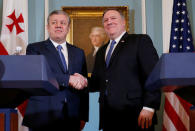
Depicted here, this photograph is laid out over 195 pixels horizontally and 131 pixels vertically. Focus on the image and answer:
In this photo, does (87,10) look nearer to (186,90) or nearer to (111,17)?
(111,17)

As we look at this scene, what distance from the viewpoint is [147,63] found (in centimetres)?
229

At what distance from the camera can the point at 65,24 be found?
8.57ft

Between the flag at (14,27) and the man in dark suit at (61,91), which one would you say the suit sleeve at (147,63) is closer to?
the man in dark suit at (61,91)

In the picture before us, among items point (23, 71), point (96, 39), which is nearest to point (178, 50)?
point (96, 39)

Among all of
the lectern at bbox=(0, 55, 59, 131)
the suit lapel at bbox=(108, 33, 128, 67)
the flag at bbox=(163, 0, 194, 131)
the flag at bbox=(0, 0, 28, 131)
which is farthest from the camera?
the flag at bbox=(0, 0, 28, 131)

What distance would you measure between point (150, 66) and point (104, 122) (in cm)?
62

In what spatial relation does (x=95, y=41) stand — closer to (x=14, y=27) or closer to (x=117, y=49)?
(x=14, y=27)

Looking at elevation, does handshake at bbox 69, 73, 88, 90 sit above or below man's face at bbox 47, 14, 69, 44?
below

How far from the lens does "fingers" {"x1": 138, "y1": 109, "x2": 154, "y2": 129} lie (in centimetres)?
217

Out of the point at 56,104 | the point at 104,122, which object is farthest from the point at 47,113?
the point at 104,122

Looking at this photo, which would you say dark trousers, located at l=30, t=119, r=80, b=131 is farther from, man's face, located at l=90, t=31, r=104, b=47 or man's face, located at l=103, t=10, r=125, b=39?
man's face, located at l=90, t=31, r=104, b=47

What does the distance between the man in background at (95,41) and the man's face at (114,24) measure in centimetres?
208

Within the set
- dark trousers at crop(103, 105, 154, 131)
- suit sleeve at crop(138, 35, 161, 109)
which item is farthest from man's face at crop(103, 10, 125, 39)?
dark trousers at crop(103, 105, 154, 131)

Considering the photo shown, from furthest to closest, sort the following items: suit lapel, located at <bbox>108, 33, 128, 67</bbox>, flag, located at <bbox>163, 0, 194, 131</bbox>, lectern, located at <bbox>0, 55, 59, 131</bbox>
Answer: flag, located at <bbox>163, 0, 194, 131</bbox> → suit lapel, located at <bbox>108, 33, 128, 67</bbox> → lectern, located at <bbox>0, 55, 59, 131</bbox>
